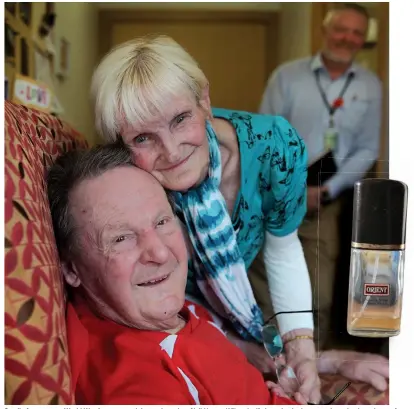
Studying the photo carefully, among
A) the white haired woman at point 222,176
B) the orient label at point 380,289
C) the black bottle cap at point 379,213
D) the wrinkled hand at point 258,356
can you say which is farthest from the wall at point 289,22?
the wrinkled hand at point 258,356

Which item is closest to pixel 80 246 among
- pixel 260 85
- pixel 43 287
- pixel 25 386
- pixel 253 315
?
pixel 43 287

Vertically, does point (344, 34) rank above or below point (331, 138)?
above

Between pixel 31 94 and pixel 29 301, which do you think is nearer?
pixel 29 301

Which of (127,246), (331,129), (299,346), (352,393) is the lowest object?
(352,393)

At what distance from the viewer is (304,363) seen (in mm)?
1211

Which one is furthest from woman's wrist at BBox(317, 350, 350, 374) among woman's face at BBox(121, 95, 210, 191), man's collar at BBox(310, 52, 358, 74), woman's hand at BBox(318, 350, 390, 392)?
man's collar at BBox(310, 52, 358, 74)

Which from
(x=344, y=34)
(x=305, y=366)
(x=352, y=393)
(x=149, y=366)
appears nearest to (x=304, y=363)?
(x=305, y=366)

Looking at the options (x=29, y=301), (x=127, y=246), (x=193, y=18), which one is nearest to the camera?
(x=29, y=301)

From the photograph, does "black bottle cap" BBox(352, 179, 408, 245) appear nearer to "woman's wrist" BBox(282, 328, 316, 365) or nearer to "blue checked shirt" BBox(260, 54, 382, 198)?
"blue checked shirt" BBox(260, 54, 382, 198)

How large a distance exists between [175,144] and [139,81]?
14 centimetres

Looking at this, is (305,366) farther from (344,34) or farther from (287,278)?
(344,34)

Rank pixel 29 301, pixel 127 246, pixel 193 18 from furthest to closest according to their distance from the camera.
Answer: pixel 193 18
pixel 127 246
pixel 29 301

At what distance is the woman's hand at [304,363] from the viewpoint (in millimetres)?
1203

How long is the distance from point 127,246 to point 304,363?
48 centimetres
